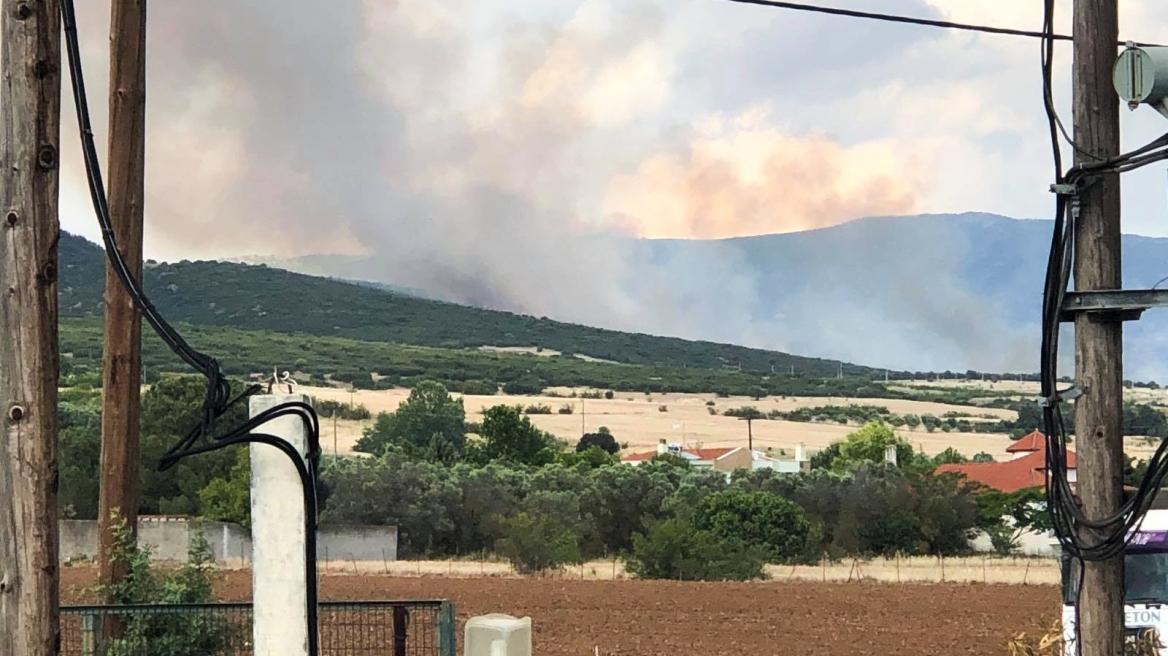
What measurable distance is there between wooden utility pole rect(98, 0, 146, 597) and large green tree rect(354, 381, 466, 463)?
2428 inches

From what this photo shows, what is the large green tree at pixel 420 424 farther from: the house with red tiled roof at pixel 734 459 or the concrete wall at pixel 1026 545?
the concrete wall at pixel 1026 545

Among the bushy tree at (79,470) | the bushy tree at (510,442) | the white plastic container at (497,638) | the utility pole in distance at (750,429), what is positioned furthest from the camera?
the utility pole in distance at (750,429)

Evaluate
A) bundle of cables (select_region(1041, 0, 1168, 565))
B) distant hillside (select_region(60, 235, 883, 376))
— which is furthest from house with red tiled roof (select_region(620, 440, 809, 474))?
bundle of cables (select_region(1041, 0, 1168, 565))

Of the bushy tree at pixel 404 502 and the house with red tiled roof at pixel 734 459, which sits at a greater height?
the bushy tree at pixel 404 502

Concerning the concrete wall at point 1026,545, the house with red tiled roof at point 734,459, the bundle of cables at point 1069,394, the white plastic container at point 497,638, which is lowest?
the concrete wall at point 1026,545

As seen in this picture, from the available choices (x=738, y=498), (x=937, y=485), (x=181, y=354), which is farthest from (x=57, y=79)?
(x=937, y=485)

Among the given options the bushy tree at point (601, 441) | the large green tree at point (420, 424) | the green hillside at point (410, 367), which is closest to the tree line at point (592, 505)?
the large green tree at point (420, 424)

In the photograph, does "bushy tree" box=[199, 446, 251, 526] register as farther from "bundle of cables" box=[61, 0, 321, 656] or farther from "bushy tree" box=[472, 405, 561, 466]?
"bundle of cables" box=[61, 0, 321, 656]

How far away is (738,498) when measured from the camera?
43.7 metres

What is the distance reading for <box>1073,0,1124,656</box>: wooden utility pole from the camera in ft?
25.1

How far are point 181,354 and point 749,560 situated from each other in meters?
32.3

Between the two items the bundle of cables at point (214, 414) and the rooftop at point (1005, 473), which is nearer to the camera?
the bundle of cables at point (214, 414)

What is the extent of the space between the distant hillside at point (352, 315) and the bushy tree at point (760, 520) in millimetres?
59951

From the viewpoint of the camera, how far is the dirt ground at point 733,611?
21984 mm
